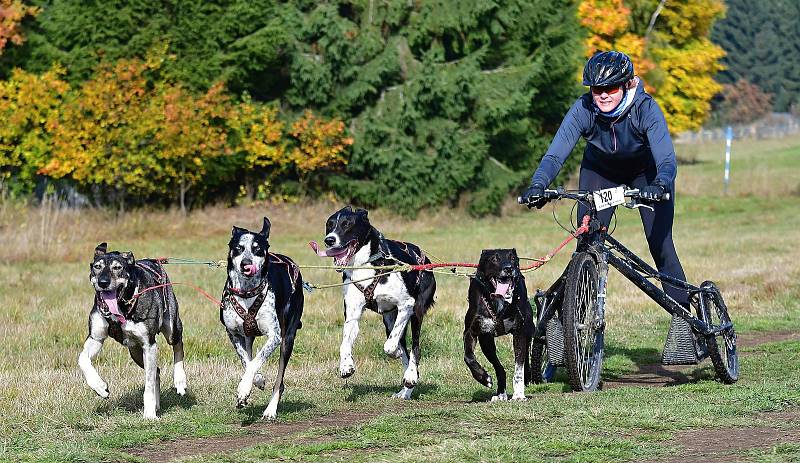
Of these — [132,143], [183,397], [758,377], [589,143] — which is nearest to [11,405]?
[183,397]

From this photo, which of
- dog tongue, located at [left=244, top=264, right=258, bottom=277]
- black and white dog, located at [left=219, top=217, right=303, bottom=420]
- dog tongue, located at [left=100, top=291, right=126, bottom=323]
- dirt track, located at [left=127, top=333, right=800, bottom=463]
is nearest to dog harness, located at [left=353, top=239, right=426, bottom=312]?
black and white dog, located at [left=219, top=217, right=303, bottom=420]

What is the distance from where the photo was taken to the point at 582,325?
29.7ft

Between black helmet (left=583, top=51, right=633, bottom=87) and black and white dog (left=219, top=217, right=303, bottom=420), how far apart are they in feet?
8.37

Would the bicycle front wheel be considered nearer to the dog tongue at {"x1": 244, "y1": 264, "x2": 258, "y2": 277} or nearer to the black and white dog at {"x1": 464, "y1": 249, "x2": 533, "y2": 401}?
the black and white dog at {"x1": 464, "y1": 249, "x2": 533, "y2": 401}

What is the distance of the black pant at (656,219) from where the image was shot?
9.60 meters

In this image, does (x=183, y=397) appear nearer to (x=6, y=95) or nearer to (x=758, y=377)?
(x=758, y=377)

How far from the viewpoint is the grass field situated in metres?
7.17

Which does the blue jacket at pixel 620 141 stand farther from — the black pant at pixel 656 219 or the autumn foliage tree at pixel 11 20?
the autumn foliage tree at pixel 11 20

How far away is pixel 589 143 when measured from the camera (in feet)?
31.1

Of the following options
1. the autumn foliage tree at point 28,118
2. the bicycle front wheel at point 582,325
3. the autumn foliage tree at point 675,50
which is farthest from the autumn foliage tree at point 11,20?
the autumn foliage tree at point 675,50

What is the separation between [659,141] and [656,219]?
97cm

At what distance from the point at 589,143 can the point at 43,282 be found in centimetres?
1134

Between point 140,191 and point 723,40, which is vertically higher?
point 723,40

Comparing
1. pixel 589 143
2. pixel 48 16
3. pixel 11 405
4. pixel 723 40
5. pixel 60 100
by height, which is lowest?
pixel 11 405
